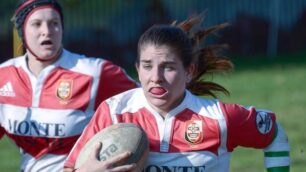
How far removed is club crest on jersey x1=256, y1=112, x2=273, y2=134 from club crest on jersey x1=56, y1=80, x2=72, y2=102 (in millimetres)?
1626

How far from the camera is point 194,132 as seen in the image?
586cm

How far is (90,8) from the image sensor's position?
22.3m

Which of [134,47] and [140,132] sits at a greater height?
[140,132]

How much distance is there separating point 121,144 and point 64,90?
1.65 meters

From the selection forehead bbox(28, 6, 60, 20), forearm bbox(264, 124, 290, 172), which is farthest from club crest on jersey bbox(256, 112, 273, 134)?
forehead bbox(28, 6, 60, 20)

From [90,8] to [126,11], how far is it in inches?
31.3

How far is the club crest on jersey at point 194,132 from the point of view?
5.87 meters

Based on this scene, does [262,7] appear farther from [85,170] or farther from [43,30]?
[85,170]

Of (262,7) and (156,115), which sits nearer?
(156,115)

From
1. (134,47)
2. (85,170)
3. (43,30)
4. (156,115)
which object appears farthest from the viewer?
(134,47)

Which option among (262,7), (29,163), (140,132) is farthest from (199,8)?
(140,132)

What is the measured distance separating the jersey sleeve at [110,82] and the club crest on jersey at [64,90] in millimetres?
204

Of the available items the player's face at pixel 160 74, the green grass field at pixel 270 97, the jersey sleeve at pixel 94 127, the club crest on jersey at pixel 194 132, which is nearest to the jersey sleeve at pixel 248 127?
the club crest on jersey at pixel 194 132

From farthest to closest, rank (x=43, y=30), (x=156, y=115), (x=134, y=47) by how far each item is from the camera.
Result: (x=134, y=47) < (x=43, y=30) < (x=156, y=115)
